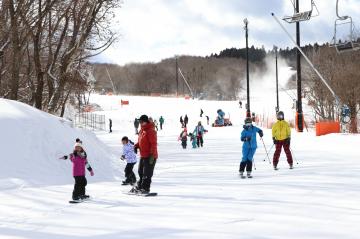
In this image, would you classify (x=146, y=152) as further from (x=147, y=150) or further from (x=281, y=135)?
(x=281, y=135)

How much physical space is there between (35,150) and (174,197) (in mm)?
5054

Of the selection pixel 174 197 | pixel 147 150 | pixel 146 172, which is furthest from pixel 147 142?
pixel 174 197

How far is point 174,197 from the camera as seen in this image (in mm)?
10055

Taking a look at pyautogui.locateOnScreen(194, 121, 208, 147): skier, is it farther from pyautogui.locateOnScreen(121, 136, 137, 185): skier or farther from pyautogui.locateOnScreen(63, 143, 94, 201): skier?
pyautogui.locateOnScreen(63, 143, 94, 201): skier

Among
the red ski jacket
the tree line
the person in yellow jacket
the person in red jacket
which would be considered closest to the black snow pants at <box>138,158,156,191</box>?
the person in red jacket

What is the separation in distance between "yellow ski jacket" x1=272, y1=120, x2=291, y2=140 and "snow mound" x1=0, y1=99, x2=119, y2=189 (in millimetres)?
4894

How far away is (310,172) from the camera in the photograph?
13547 mm

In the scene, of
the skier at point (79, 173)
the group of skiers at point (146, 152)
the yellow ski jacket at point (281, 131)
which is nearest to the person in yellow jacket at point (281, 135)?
the yellow ski jacket at point (281, 131)

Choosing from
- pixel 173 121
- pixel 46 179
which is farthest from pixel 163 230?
pixel 173 121

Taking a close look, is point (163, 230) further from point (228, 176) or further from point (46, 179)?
point (228, 176)

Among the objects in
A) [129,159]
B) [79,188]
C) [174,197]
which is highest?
[129,159]

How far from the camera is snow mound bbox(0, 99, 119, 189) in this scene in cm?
1202

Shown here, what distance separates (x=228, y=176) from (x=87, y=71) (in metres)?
22.0

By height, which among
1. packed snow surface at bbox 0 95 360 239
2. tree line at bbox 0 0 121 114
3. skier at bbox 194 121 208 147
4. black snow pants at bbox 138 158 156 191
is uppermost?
tree line at bbox 0 0 121 114
